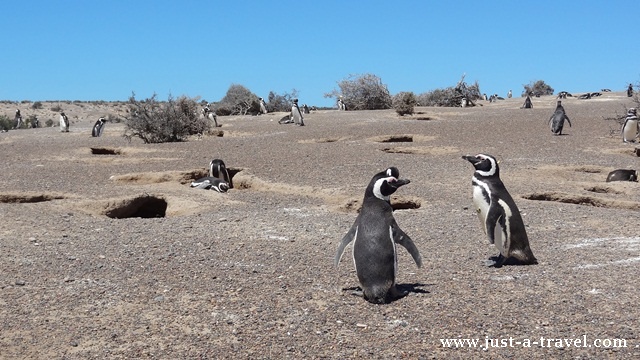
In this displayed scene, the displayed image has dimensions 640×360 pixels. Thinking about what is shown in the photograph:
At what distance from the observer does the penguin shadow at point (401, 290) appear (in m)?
5.52

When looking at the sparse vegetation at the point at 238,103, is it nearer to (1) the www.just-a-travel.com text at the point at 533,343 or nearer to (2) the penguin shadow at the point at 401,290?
(2) the penguin shadow at the point at 401,290

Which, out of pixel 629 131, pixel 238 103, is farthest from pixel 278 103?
pixel 629 131

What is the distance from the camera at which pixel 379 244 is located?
554 centimetres

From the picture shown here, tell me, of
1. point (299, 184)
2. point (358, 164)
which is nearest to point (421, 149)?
point (358, 164)

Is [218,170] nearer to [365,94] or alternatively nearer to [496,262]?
[496,262]

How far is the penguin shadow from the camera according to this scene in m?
5.52

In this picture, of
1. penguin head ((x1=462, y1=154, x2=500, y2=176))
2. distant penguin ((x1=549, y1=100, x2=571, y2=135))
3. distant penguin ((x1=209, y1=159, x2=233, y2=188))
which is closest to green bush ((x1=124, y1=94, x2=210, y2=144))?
distant penguin ((x1=209, y1=159, x2=233, y2=188))

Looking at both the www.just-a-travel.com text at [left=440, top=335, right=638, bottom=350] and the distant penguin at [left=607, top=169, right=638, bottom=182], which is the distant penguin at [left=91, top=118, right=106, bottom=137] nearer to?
the distant penguin at [left=607, top=169, right=638, bottom=182]

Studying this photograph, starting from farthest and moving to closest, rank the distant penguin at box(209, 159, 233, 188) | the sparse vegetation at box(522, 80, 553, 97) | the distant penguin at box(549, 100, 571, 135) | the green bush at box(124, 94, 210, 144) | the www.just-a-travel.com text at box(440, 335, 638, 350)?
the sparse vegetation at box(522, 80, 553, 97) → the green bush at box(124, 94, 210, 144) → the distant penguin at box(549, 100, 571, 135) → the distant penguin at box(209, 159, 233, 188) → the www.just-a-travel.com text at box(440, 335, 638, 350)

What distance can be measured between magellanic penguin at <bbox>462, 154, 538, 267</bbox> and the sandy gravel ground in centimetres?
19

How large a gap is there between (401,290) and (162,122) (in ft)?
46.8

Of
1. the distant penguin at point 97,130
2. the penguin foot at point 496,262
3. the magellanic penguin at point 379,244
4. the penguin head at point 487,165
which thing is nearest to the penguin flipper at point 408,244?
the magellanic penguin at point 379,244

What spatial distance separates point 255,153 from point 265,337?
1069 centimetres

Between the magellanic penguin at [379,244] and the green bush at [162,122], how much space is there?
13.9m
